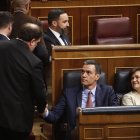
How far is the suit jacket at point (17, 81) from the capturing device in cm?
221

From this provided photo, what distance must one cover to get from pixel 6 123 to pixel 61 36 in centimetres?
113

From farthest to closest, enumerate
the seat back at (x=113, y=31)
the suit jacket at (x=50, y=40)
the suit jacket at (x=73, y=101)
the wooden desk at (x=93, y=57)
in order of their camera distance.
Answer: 1. the seat back at (x=113, y=31)
2. the suit jacket at (x=50, y=40)
3. the wooden desk at (x=93, y=57)
4. the suit jacket at (x=73, y=101)

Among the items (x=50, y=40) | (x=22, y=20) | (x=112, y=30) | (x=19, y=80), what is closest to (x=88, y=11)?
(x=112, y=30)

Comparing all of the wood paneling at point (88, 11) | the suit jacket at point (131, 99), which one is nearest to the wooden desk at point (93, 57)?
the suit jacket at point (131, 99)

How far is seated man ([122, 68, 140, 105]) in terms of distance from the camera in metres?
2.71

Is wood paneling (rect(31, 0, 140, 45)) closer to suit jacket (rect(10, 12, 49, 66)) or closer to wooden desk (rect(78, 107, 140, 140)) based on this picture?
suit jacket (rect(10, 12, 49, 66))

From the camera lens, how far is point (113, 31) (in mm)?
3727

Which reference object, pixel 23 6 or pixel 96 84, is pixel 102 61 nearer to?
pixel 96 84

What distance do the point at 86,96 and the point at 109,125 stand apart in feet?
1.07

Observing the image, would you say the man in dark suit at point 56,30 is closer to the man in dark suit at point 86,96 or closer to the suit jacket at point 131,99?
the man in dark suit at point 86,96

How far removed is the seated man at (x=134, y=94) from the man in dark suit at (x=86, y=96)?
0.06 m

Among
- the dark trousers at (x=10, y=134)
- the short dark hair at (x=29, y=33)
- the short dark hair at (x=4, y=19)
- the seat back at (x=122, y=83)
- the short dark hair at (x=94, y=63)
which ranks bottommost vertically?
the dark trousers at (x=10, y=134)

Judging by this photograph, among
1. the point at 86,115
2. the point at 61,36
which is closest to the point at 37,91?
the point at 86,115

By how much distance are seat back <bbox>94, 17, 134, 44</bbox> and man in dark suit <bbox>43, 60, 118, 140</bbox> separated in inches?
41.8
